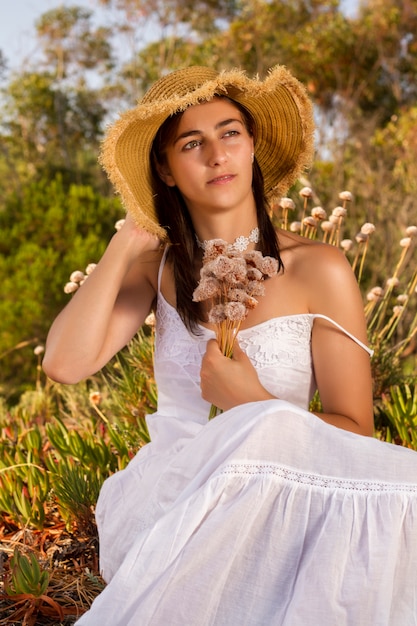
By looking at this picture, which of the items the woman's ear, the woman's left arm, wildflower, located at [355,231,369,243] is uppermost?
the woman's ear

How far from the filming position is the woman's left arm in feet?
8.57

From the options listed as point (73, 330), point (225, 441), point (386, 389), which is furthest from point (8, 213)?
point (225, 441)

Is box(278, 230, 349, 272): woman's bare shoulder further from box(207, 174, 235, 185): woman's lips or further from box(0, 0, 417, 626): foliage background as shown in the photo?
box(0, 0, 417, 626): foliage background

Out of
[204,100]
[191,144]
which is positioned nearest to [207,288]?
[191,144]

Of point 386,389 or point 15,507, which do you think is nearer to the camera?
point 15,507

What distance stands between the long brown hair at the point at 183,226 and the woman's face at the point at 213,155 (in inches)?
3.2

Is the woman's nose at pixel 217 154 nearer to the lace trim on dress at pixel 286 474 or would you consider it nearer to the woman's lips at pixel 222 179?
the woman's lips at pixel 222 179

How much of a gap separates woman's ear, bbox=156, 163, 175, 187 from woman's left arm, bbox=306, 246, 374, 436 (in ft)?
1.99

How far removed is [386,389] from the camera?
13.9 feet

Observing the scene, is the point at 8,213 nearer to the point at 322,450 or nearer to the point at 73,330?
the point at 73,330

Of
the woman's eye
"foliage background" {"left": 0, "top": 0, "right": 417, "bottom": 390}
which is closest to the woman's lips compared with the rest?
the woman's eye

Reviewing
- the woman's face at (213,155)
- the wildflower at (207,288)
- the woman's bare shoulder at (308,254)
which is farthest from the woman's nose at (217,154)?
the wildflower at (207,288)

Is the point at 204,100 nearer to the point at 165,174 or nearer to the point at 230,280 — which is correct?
the point at 165,174

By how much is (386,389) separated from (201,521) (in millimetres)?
2307
